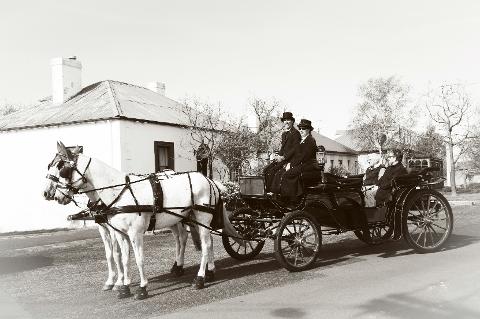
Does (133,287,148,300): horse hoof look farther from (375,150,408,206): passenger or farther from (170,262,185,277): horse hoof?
(375,150,408,206): passenger

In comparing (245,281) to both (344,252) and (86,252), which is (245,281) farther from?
(86,252)

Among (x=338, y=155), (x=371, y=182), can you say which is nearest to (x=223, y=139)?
(x=371, y=182)

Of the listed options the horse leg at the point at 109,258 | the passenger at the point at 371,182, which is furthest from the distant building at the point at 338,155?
the horse leg at the point at 109,258

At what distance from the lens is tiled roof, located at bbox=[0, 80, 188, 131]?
815 inches

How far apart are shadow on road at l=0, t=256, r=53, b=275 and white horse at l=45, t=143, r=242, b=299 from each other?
317 centimetres

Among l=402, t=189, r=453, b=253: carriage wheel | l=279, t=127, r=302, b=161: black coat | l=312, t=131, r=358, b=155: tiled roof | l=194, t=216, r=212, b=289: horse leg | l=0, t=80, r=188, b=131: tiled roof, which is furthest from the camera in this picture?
l=312, t=131, r=358, b=155: tiled roof

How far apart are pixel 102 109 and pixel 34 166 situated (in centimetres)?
391

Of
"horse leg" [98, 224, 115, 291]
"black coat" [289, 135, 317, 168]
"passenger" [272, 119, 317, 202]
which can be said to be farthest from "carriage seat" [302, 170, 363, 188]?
"horse leg" [98, 224, 115, 291]

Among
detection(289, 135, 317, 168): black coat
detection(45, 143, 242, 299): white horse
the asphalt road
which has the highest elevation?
detection(289, 135, 317, 168): black coat

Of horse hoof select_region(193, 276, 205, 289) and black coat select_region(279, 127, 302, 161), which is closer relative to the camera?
horse hoof select_region(193, 276, 205, 289)

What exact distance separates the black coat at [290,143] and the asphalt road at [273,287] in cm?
199

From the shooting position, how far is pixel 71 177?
7203 mm

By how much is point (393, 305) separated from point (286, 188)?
2.95 meters

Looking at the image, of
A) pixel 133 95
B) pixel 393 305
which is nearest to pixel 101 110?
pixel 133 95
